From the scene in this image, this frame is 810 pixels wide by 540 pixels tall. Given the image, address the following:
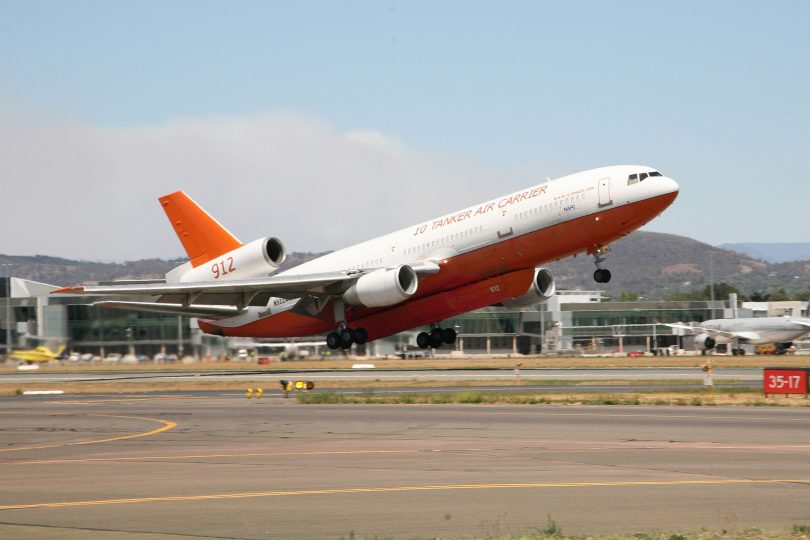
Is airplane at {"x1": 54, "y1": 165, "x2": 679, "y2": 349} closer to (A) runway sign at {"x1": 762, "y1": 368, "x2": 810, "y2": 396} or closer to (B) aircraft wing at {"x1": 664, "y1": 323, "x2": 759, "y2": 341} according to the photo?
(A) runway sign at {"x1": 762, "y1": 368, "x2": 810, "y2": 396}

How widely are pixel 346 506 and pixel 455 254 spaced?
113 ft

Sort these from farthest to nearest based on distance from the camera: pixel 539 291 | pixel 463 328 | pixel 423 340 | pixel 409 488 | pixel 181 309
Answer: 1. pixel 463 328
2. pixel 423 340
3. pixel 181 309
4. pixel 539 291
5. pixel 409 488

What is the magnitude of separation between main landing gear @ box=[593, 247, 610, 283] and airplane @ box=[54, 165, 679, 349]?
0.07m

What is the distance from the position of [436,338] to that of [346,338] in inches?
204

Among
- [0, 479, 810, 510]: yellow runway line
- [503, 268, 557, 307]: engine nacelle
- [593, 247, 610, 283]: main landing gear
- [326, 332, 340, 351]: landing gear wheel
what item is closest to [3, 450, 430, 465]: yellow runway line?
[0, 479, 810, 510]: yellow runway line

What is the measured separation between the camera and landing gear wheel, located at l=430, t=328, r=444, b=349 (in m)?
53.8

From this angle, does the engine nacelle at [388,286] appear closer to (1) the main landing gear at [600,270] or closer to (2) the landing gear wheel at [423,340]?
(2) the landing gear wheel at [423,340]

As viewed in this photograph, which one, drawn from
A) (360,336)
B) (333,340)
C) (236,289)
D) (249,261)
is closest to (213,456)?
(236,289)

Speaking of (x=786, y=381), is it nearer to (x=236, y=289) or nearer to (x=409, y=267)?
(x=409, y=267)

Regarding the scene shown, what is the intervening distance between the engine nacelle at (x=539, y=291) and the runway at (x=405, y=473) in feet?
79.4

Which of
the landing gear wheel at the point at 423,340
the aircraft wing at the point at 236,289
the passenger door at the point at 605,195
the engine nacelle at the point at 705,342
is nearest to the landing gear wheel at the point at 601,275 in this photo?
the passenger door at the point at 605,195

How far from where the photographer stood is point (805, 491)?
1407 cm

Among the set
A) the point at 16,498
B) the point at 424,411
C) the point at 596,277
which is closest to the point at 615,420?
the point at 424,411

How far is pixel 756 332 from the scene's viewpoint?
280ft
